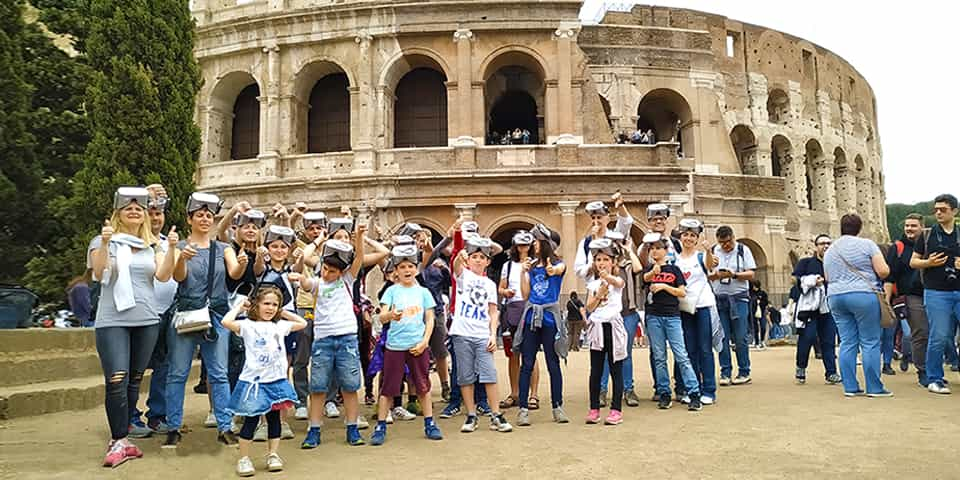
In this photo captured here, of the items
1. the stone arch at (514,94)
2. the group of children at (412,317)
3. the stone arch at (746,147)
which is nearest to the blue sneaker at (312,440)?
the group of children at (412,317)

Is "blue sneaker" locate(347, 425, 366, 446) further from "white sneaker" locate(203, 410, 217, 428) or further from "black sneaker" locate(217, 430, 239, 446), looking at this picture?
"white sneaker" locate(203, 410, 217, 428)

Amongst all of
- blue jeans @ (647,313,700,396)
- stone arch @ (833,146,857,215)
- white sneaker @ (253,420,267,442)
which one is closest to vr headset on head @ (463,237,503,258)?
blue jeans @ (647,313,700,396)

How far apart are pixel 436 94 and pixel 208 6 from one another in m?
8.13

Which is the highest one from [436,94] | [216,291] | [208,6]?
[208,6]

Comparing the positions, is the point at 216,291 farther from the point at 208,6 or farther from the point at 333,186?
the point at 208,6

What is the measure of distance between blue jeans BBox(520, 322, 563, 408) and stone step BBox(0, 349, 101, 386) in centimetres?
547

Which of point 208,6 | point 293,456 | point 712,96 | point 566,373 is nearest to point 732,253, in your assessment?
point 566,373

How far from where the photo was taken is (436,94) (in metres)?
21.2

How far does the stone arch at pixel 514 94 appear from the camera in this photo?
65.2 ft

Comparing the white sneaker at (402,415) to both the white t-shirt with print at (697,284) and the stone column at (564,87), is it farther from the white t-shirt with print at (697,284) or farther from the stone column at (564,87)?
the stone column at (564,87)

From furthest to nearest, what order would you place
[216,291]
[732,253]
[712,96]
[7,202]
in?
[712,96]
[7,202]
[732,253]
[216,291]

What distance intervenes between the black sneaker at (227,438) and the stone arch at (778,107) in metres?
28.4

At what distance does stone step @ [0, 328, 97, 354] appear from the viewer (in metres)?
7.21

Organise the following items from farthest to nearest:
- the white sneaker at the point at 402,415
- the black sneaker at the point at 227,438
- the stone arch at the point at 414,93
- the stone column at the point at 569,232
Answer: the stone arch at the point at 414,93, the stone column at the point at 569,232, the white sneaker at the point at 402,415, the black sneaker at the point at 227,438
